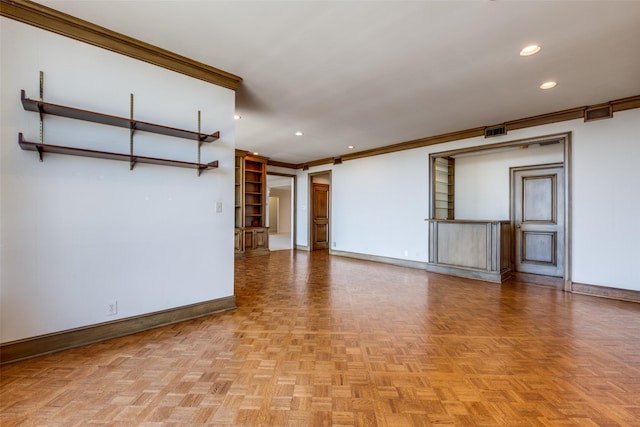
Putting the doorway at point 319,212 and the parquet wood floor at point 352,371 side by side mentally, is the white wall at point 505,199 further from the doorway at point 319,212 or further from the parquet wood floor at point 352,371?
the parquet wood floor at point 352,371

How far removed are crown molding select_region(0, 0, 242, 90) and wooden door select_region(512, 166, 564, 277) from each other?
18.1 ft

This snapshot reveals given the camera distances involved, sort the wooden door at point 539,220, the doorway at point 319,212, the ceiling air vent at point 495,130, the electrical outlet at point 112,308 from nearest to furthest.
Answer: the electrical outlet at point 112,308
the ceiling air vent at point 495,130
the wooden door at point 539,220
the doorway at point 319,212

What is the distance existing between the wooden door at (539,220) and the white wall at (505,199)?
0.23 metres

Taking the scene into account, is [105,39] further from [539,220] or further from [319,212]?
[539,220]

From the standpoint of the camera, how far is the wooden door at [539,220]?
520cm

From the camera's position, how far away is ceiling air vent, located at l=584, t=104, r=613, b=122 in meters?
3.95

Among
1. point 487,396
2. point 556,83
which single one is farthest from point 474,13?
point 487,396

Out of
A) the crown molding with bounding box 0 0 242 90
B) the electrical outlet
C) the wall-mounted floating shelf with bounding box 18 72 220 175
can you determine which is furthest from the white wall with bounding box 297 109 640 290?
the electrical outlet

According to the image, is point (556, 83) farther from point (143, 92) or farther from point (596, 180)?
point (143, 92)

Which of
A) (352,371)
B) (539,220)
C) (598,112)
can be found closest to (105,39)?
(352,371)

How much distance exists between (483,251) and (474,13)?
396 centimetres

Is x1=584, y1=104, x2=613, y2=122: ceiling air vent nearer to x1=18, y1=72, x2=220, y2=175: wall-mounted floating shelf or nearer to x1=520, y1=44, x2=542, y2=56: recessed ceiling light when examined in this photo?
x1=520, y1=44, x2=542, y2=56: recessed ceiling light

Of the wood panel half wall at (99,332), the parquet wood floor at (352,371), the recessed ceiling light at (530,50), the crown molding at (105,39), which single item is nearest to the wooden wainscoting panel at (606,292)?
the parquet wood floor at (352,371)

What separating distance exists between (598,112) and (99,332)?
6.59m
